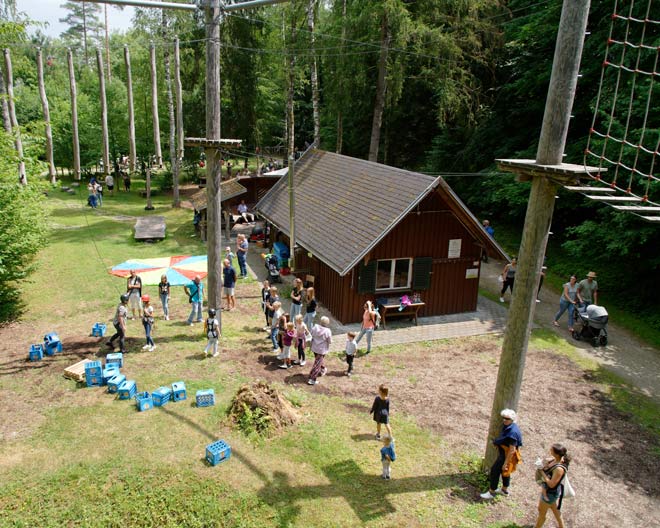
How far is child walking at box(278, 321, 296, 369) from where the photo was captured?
42.8 ft

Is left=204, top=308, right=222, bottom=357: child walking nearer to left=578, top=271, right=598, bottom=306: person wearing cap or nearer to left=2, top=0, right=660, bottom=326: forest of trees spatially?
left=2, top=0, right=660, bottom=326: forest of trees

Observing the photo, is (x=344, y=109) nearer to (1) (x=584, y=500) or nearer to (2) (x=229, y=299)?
(2) (x=229, y=299)

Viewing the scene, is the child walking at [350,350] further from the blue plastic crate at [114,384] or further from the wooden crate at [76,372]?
the wooden crate at [76,372]

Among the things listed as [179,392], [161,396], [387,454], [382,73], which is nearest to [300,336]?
[179,392]

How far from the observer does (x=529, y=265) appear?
8.45 metres

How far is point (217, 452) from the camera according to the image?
30.1 ft

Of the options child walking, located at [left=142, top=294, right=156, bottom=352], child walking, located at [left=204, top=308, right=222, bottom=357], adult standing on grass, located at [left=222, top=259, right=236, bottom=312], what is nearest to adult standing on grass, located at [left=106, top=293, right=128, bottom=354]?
child walking, located at [left=142, top=294, right=156, bottom=352]

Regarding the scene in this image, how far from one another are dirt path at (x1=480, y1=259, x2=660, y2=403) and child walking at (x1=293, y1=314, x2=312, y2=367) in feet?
27.1

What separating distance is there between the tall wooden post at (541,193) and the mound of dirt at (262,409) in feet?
13.1

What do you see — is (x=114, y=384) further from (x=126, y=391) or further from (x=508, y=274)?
(x=508, y=274)

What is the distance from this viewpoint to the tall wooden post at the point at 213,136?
41.4ft

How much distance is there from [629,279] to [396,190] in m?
9.96

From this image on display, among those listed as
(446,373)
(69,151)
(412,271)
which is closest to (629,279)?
(412,271)

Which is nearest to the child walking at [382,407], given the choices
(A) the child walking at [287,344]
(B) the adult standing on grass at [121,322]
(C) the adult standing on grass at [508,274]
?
(A) the child walking at [287,344]
